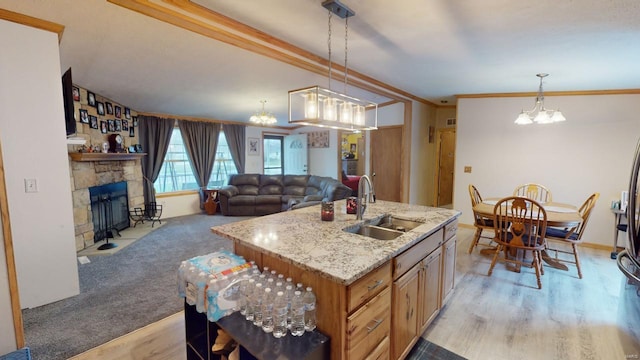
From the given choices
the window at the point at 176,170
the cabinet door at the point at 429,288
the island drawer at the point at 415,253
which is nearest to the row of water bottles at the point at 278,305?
the island drawer at the point at 415,253

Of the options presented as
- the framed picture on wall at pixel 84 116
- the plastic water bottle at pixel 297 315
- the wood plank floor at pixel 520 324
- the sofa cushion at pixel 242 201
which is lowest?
the wood plank floor at pixel 520 324

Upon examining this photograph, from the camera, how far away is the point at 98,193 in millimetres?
4367

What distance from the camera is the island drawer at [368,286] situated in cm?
132

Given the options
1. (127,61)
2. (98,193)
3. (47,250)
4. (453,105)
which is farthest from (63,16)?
(453,105)

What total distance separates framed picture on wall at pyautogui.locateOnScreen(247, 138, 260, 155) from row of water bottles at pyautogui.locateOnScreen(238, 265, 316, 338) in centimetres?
646

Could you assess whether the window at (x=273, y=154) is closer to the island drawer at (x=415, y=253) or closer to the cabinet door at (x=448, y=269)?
the cabinet door at (x=448, y=269)

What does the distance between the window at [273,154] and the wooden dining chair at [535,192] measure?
234 inches

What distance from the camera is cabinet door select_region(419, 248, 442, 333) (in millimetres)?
1992

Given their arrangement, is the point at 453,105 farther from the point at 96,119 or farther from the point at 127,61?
the point at 96,119

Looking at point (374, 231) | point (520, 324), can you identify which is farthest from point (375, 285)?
point (520, 324)

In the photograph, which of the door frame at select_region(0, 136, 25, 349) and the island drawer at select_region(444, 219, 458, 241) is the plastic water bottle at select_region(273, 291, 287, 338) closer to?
the island drawer at select_region(444, 219, 458, 241)

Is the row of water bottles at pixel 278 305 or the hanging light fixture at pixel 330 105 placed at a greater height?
the hanging light fixture at pixel 330 105

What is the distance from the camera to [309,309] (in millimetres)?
1376

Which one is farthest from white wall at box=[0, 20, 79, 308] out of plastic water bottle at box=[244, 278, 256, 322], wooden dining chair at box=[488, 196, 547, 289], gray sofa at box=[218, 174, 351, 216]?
wooden dining chair at box=[488, 196, 547, 289]
